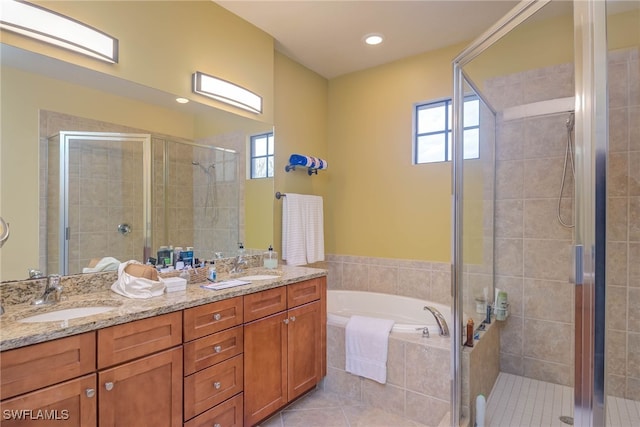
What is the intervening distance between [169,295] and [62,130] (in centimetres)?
99

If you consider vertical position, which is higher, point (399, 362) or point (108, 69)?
point (108, 69)

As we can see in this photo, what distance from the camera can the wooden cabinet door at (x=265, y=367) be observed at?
1.84 metres

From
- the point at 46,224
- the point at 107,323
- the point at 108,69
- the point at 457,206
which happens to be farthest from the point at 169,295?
the point at 457,206

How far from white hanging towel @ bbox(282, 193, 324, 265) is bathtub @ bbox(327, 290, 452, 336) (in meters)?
0.48

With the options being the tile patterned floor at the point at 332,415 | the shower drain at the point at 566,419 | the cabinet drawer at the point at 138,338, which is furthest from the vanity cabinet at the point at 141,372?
the shower drain at the point at 566,419

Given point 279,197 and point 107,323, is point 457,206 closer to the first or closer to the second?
point 279,197

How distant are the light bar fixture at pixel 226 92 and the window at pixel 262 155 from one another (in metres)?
0.23

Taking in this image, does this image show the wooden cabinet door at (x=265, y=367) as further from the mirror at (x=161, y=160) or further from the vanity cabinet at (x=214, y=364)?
the mirror at (x=161, y=160)

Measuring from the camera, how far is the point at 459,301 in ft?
6.48

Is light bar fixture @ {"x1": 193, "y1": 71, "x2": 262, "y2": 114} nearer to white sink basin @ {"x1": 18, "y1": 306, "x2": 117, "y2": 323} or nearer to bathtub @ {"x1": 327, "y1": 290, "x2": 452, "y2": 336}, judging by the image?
white sink basin @ {"x1": 18, "y1": 306, "x2": 117, "y2": 323}

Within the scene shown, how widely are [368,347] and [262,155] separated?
175 centimetres

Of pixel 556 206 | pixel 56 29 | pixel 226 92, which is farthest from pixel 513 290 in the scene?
pixel 56 29

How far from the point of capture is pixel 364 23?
2559mm

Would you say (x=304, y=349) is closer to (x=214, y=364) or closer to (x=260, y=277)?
(x=260, y=277)
